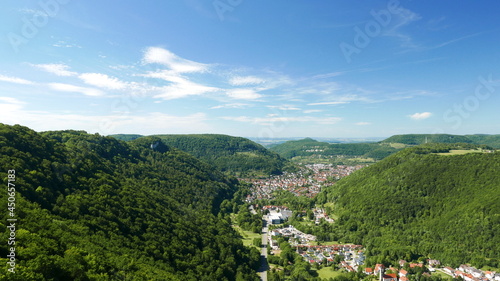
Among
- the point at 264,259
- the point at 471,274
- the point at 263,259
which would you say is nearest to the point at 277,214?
the point at 264,259

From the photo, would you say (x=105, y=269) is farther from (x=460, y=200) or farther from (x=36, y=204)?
(x=460, y=200)

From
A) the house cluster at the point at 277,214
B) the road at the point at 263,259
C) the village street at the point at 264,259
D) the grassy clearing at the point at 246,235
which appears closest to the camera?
the village street at the point at 264,259

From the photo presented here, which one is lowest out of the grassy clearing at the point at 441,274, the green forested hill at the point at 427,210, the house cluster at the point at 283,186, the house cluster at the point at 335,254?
the house cluster at the point at 283,186

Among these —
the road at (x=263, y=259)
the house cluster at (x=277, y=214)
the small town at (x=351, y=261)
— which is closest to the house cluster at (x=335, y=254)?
the small town at (x=351, y=261)

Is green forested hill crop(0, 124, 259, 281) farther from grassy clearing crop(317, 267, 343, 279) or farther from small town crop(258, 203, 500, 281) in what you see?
small town crop(258, 203, 500, 281)

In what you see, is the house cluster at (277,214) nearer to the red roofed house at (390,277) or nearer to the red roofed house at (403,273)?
the red roofed house at (390,277)

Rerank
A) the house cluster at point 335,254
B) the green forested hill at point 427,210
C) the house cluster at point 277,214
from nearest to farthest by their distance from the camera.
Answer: the house cluster at point 335,254 < the green forested hill at point 427,210 < the house cluster at point 277,214

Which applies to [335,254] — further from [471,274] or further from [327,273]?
[471,274]
